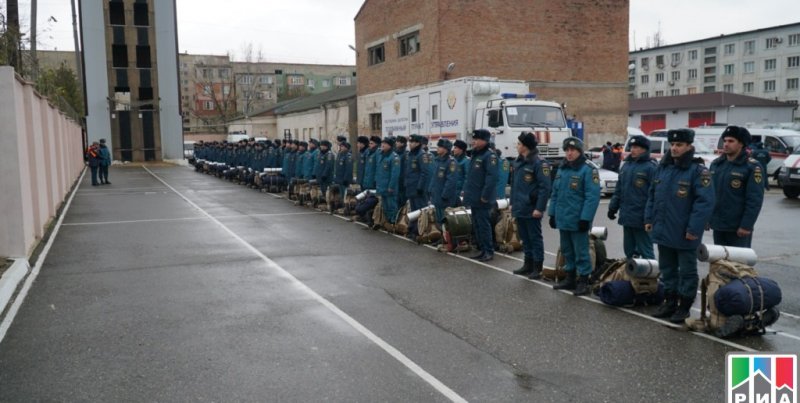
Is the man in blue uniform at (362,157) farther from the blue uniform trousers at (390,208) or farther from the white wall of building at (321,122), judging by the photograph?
the white wall of building at (321,122)

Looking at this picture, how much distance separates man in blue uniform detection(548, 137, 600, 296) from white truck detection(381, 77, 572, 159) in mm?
12707

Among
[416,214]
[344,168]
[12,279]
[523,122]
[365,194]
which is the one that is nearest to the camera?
[12,279]

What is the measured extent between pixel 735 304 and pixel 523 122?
1600cm

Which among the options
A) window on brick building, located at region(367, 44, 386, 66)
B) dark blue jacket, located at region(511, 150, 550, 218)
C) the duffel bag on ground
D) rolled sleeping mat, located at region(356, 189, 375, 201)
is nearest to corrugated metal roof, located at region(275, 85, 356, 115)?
window on brick building, located at region(367, 44, 386, 66)

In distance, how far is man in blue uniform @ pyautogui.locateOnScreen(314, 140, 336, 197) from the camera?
57.5ft

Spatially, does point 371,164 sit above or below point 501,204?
above

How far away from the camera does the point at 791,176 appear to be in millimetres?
19500

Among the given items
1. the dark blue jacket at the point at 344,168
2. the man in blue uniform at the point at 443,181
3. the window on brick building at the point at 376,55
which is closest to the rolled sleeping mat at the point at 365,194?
the dark blue jacket at the point at 344,168

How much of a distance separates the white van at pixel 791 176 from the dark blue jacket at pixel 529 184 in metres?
13.7

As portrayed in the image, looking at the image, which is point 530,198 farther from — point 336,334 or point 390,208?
point 390,208

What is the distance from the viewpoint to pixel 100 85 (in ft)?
158

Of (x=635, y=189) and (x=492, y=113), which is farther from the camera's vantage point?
(x=492, y=113)

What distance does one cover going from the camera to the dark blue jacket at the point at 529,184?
9297mm

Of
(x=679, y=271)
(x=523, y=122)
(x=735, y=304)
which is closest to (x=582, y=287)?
(x=679, y=271)
